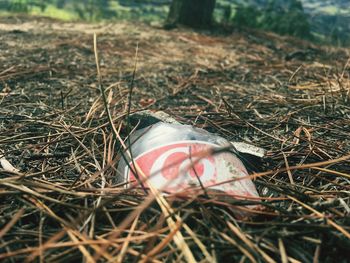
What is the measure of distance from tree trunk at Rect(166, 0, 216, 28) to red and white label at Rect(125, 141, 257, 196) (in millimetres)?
3528

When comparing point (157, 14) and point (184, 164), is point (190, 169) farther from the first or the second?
point (157, 14)

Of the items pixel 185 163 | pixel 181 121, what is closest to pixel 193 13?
pixel 181 121

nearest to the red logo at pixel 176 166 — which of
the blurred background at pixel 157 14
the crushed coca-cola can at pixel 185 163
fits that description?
the crushed coca-cola can at pixel 185 163

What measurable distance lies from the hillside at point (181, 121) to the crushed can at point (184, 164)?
0.14 feet

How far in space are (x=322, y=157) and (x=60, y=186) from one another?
2.80 ft

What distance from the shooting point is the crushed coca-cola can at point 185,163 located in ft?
3.18

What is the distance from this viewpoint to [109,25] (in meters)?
4.48

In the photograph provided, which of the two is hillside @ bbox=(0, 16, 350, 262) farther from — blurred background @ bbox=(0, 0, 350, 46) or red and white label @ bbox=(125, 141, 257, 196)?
blurred background @ bbox=(0, 0, 350, 46)

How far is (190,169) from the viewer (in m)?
1.02

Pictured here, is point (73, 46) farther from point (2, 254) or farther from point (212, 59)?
point (2, 254)

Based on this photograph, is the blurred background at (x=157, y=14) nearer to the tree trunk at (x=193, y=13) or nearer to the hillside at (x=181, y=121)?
the tree trunk at (x=193, y=13)

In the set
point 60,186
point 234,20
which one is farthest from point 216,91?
point 234,20

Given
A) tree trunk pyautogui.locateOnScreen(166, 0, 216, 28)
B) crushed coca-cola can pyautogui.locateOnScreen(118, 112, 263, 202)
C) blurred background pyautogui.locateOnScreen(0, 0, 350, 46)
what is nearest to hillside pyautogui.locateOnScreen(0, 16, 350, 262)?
crushed coca-cola can pyautogui.locateOnScreen(118, 112, 263, 202)

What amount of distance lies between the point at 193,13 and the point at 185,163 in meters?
3.68
